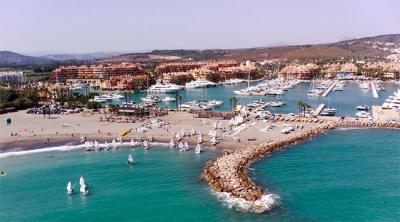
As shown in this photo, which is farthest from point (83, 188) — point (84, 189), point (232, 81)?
point (232, 81)

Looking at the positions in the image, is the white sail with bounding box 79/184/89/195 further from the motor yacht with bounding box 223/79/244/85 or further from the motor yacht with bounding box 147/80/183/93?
the motor yacht with bounding box 223/79/244/85

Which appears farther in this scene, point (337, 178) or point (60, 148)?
point (60, 148)

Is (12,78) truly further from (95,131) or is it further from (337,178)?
(337,178)

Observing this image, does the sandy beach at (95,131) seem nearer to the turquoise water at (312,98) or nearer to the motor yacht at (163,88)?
the turquoise water at (312,98)

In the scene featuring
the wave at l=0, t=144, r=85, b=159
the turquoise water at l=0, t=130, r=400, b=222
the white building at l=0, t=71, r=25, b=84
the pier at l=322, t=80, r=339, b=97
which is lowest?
the pier at l=322, t=80, r=339, b=97

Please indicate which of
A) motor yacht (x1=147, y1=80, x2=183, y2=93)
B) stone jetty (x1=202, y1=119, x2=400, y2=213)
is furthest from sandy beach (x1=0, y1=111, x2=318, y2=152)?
motor yacht (x1=147, y1=80, x2=183, y2=93)

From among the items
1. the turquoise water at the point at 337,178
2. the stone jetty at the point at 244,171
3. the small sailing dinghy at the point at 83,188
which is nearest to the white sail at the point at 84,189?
the small sailing dinghy at the point at 83,188

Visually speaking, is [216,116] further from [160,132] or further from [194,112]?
[160,132]
